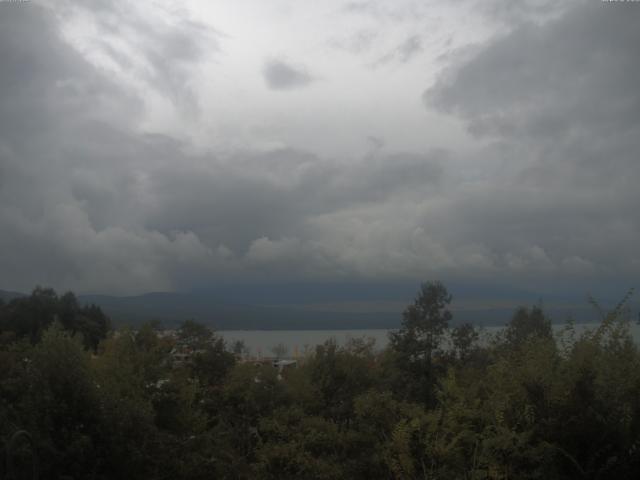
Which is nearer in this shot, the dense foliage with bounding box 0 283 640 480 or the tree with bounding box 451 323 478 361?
the dense foliage with bounding box 0 283 640 480

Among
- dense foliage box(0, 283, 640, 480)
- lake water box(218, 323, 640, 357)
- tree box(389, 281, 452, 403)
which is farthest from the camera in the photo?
tree box(389, 281, 452, 403)

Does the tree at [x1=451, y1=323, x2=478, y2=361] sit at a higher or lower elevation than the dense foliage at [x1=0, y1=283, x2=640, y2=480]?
higher

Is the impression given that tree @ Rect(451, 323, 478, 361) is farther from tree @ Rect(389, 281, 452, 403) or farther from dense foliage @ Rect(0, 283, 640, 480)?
dense foliage @ Rect(0, 283, 640, 480)

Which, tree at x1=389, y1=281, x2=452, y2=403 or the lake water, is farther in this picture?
tree at x1=389, y1=281, x2=452, y2=403

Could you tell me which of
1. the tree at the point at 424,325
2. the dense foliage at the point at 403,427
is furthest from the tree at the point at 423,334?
the dense foliage at the point at 403,427

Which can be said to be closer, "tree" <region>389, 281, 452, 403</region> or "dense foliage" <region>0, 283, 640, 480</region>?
"dense foliage" <region>0, 283, 640, 480</region>

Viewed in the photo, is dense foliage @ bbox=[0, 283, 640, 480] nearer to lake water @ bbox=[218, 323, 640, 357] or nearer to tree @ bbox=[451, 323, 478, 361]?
lake water @ bbox=[218, 323, 640, 357]

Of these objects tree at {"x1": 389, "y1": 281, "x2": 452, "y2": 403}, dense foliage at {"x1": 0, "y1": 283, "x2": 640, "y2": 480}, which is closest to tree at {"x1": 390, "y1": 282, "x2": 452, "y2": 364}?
tree at {"x1": 389, "y1": 281, "x2": 452, "y2": 403}

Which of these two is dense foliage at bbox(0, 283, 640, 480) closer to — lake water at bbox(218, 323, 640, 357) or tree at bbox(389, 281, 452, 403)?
lake water at bbox(218, 323, 640, 357)

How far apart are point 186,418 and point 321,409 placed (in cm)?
468

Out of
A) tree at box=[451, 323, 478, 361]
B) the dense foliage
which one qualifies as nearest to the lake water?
tree at box=[451, 323, 478, 361]

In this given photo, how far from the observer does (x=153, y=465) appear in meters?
12.4

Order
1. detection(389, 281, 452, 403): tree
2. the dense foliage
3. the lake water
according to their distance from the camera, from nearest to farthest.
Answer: the dense foliage < the lake water < detection(389, 281, 452, 403): tree

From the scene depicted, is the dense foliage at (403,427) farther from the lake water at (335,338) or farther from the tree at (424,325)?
the tree at (424,325)
